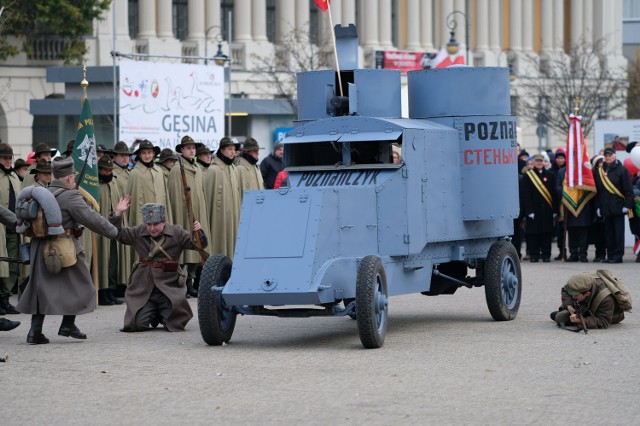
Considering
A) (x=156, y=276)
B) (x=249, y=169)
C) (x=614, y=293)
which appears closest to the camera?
(x=614, y=293)

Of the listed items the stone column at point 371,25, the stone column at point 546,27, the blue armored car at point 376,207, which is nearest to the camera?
the blue armored car at point 376,207

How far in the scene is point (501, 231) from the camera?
16.9 meters

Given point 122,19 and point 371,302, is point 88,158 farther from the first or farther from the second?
point 122,19

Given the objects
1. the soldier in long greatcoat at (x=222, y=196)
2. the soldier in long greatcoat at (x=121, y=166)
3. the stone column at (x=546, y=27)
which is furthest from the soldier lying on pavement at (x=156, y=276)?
the stone column at (x=546, y=27)

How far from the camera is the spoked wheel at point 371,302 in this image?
44.5ft

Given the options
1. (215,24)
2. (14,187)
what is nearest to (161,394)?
(14,187)

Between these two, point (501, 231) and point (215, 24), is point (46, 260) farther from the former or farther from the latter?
point (215, 24)

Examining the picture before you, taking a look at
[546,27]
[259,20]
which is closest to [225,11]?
[259,20]

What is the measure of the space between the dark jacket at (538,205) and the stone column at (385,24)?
45.0 meters

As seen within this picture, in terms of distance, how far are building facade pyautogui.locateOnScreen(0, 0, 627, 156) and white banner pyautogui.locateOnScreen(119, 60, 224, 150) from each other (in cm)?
742

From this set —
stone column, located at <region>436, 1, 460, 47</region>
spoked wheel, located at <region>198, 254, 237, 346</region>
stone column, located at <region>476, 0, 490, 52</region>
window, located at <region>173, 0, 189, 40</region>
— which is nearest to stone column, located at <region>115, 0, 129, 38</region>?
window, located at <region>173, 0, 189, 40</region>

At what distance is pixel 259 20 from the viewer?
221 feet

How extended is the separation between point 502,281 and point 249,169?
5750mm

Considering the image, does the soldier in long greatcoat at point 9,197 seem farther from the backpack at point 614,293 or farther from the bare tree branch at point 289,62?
the bare tree branch at point 289,62
